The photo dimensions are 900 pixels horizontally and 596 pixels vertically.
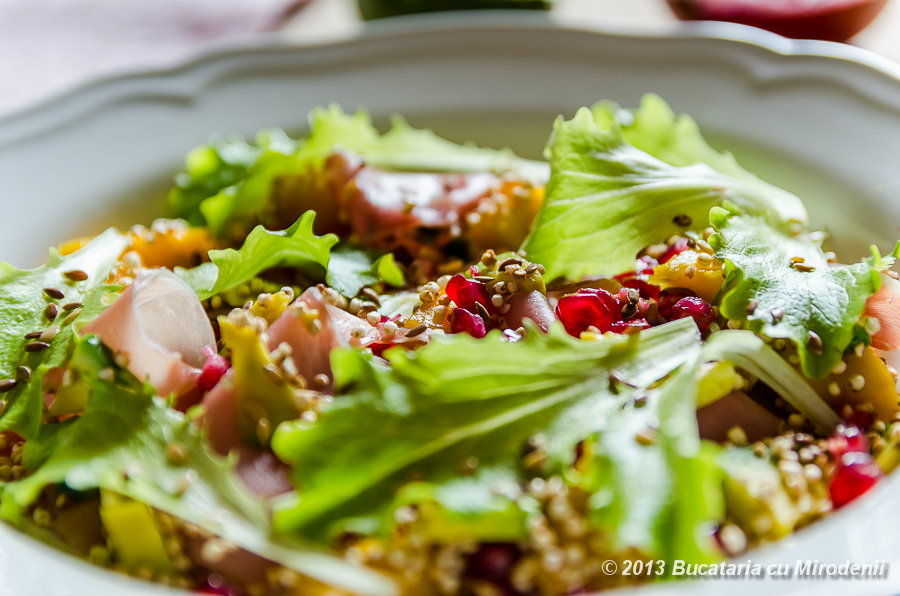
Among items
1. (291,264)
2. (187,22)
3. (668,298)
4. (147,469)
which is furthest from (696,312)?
(187,22)

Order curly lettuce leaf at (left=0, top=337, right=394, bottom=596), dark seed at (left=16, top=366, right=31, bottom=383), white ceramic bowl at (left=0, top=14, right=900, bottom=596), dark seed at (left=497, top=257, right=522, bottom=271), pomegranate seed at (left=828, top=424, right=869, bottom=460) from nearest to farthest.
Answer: curly lettuce leaf at (left=0, top=337, right=394, bottom=596)
pomegranate seed at (left=828, top=424, right=869, bottom=460)
dark seed at (left=16, top=366, right=31, bottom=383)
dark seed at (left=497, top=257, right=522, bottom=271)
white ceramic bowl at (left=0, top=14, right=900, bottom=596)

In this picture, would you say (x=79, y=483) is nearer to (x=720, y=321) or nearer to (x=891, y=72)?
(x=720, y=321)

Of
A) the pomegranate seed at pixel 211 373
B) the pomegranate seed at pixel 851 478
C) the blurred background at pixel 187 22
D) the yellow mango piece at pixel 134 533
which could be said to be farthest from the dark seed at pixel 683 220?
the blurred background at pixel 187 22

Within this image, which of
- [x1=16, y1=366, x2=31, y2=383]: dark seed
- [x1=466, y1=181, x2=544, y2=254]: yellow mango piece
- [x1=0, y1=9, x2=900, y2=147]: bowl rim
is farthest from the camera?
[x1=0, y1=9, x2=900, y2=147]: bowl rim

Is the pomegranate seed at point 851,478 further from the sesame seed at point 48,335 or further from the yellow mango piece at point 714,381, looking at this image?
the sesame seed at point 48,335

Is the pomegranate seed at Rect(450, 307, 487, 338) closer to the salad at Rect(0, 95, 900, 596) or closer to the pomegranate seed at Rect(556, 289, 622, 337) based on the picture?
the salad at Rect(0, 95, 900, 596)

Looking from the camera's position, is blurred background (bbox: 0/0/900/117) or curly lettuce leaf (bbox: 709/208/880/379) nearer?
curly lettuce leaf (bbox: 709/208/880/379)

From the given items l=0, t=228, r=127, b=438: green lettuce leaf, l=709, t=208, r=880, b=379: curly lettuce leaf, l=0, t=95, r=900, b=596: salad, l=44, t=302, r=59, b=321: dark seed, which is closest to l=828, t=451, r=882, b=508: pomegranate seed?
l=0, t=95, r=900, b=596: salad

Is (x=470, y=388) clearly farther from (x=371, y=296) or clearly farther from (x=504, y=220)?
(x=504, y=220)
